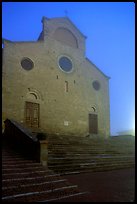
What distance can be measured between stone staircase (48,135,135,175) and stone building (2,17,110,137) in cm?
525

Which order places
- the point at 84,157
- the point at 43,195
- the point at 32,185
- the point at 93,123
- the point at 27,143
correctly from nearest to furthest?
the point at 43,195
the point at 32,185
the point at 27,143
the point at 84,157
the point at 93,123

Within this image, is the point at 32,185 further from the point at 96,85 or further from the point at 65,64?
the point at 96,85

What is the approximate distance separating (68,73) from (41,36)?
440 cm

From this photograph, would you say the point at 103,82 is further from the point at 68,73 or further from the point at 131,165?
the point at 131,165

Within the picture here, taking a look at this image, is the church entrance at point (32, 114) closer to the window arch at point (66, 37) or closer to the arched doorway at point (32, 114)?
the arched doorway at point (32, 114)

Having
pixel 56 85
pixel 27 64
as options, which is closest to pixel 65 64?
pixel 56 85

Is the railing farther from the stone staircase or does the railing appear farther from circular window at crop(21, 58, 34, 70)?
circular window at crop(21, 58, 34, 70)

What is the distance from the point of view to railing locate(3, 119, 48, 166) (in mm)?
9667

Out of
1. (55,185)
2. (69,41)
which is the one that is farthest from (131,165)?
(69,41)

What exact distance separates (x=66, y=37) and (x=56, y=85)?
5.65 metres

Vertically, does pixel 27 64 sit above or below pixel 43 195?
above

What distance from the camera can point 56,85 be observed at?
21.0 metres

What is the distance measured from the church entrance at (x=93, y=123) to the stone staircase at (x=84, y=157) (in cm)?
680

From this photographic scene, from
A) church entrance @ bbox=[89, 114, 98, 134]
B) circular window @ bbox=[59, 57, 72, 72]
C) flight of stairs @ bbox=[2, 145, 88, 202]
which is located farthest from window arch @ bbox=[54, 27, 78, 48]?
flight of stairs @ bbox=[2, 145, 88, 202]
